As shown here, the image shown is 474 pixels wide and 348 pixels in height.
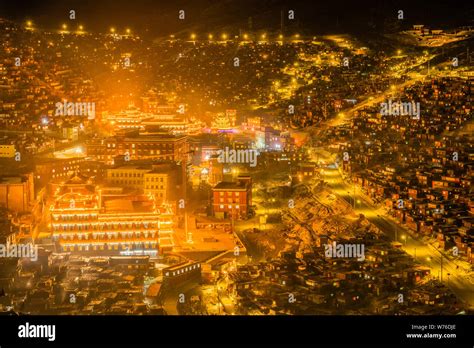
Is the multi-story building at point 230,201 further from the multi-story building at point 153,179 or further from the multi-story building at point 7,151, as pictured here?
the multi-story building at point 7,151

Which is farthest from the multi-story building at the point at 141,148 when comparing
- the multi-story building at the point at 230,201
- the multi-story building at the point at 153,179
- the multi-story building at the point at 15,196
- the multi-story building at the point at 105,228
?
the multi-story building at the point at 105,228

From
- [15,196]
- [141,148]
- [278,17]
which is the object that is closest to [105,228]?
[15,196]

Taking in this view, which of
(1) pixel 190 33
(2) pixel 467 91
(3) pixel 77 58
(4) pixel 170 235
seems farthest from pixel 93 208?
(1) pixel 190 33

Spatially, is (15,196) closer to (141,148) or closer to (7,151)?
(7,151)

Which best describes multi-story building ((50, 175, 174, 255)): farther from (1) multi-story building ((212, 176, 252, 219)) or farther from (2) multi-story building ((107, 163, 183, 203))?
(1) multi-story building ((212, 176, 252, 219))

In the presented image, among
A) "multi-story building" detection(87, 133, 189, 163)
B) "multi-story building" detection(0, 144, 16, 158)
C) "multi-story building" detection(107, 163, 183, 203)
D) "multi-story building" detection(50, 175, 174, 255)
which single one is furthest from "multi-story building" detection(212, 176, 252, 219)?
"multi-story building" detection(0, 144, 16, 158)
